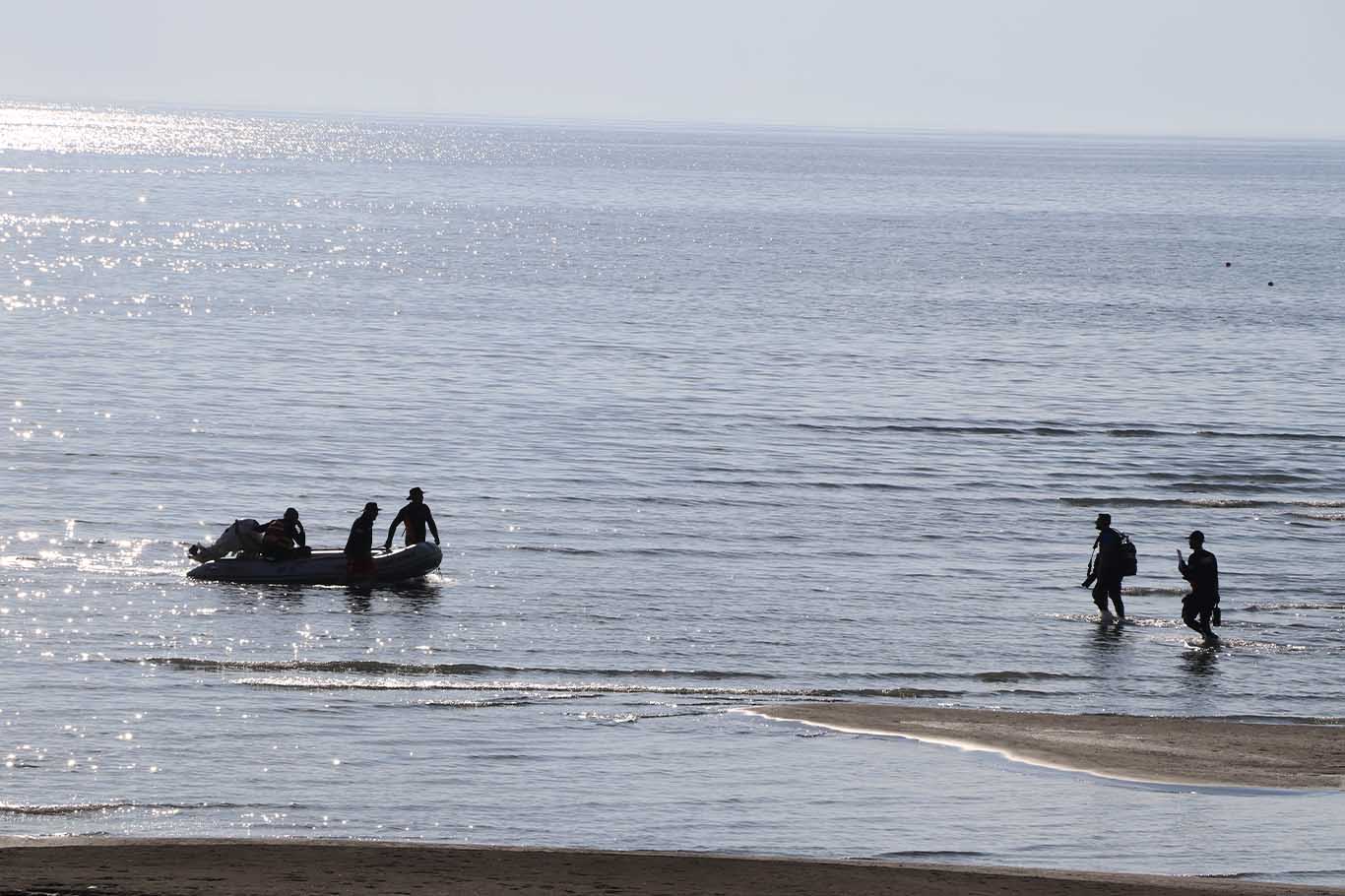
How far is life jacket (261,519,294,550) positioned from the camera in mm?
30500

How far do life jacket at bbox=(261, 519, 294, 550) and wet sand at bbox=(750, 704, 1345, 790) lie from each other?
35.9 ft

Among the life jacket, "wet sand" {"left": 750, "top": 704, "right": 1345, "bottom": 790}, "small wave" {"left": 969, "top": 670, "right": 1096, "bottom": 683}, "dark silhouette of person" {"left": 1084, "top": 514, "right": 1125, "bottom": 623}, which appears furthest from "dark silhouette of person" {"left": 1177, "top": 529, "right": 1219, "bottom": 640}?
the life jacket

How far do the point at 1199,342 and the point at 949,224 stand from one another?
89.4 m

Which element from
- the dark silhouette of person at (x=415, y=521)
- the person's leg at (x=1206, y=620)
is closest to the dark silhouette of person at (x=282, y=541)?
the dark silhouette of person at (x=415, y=521)

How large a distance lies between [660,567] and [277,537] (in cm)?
661

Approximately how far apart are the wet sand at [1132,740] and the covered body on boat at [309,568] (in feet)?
31.8

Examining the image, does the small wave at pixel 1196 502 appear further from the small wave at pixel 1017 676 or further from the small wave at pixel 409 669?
the small wave at pixel 409 669

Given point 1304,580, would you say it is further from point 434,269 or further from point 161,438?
point 434,269

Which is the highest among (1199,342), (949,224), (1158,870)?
(949,224)

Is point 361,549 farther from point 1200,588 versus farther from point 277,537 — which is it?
point 1200,588

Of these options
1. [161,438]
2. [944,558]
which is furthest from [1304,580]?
[161,438]

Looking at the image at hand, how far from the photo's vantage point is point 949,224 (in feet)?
534

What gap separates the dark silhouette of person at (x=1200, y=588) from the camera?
2681cm

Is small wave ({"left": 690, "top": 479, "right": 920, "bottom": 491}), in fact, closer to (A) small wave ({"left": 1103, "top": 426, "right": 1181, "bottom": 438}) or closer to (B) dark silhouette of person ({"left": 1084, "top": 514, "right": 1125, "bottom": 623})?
(A) small wave ({"left": 1103, "top": 426, "right": 1181, "bottom": 438})
